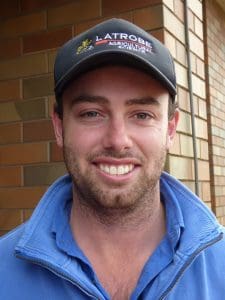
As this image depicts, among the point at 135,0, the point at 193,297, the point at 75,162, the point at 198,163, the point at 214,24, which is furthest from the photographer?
the point at 214,24

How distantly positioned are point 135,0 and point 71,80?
93 cm

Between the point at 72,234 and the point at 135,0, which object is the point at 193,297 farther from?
the point at 135,0

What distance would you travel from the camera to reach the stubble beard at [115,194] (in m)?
1.70

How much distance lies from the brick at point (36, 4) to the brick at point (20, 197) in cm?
98

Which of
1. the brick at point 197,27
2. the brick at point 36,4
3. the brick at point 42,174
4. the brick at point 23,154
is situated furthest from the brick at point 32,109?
the brick at point 197,27

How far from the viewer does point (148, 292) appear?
1623mm

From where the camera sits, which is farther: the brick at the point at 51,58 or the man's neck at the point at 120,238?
the brick at the point at 51,58

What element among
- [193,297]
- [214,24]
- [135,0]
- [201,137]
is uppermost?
[214,24]

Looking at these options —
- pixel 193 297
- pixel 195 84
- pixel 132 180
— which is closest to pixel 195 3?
pixel 195 84

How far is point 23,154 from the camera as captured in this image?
9.02ft

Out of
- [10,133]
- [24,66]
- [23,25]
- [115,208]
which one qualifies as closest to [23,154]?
[10,133]

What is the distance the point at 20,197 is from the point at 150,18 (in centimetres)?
117

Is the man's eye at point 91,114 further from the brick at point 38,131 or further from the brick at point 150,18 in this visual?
the brick at point 38,131

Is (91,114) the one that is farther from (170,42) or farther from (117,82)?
(170,42)
